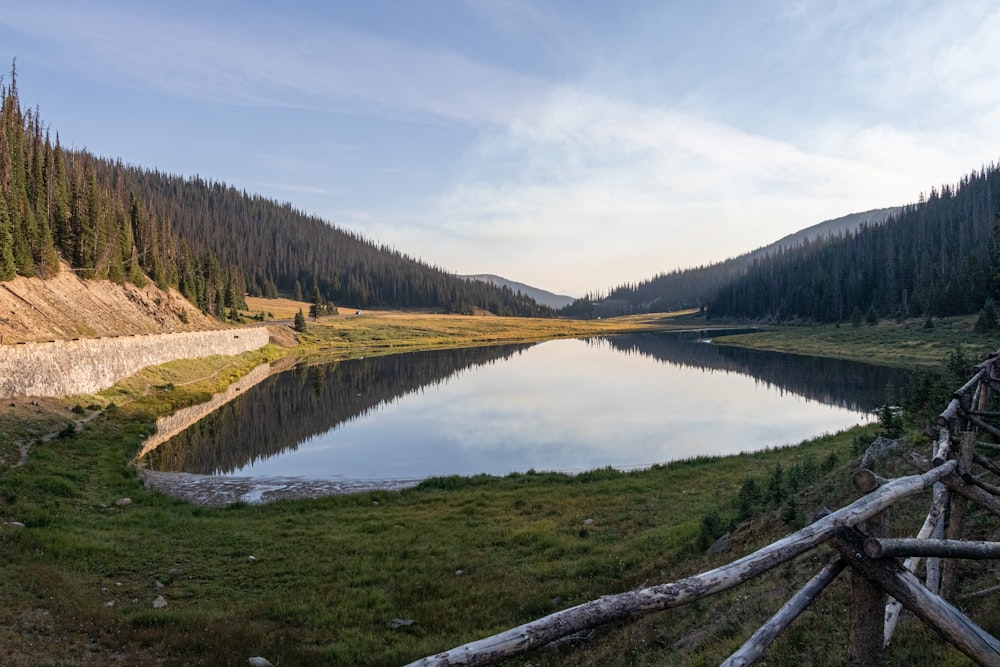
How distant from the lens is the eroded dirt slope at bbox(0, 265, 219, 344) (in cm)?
3757

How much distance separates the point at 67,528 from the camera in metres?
15.3

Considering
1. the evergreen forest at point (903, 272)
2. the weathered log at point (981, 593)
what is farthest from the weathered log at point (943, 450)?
the evergreen forest at point (903, 272)

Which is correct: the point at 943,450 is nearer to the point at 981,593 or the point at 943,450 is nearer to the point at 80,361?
the point at 981,593

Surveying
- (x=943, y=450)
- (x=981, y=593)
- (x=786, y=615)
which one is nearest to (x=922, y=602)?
(x=786, y=615)

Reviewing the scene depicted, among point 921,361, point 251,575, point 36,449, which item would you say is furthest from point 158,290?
point 921,361

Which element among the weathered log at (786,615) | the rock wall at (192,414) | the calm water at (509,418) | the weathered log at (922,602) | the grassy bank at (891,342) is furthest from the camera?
the grassy bank at (891,342)

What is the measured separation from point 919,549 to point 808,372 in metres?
64.9

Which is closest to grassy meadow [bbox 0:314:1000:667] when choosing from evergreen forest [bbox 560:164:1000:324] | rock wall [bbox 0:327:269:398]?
rock wall [bbox 0:327:269:398]

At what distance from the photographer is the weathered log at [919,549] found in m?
3.70

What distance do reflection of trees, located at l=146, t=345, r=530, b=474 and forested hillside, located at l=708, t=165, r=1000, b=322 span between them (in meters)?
80.5

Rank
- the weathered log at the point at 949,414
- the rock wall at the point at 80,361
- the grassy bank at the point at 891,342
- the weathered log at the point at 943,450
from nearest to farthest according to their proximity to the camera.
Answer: the weathered log at the point at 943,450
the weathered log at the point at 949,414
the rock wall at the point at 80,361
the grassy bank at the point at 891,342

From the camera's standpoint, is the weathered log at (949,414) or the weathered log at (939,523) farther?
the weathered log at (949,414)

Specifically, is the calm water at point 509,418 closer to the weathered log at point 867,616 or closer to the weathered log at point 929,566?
the weathered log at point 929,566

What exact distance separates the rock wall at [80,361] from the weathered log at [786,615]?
3431cm
